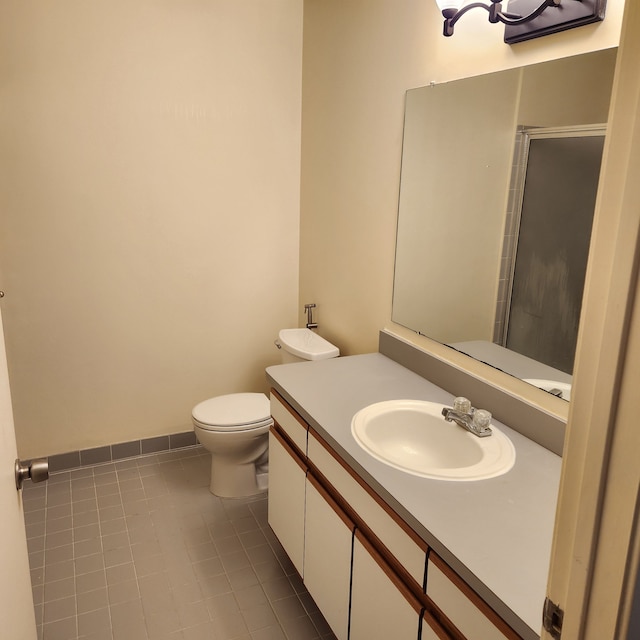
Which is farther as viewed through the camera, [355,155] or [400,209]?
[355,155]

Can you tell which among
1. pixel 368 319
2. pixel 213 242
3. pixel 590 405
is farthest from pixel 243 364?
pixel 590 405

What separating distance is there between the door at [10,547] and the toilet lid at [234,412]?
4.47 feet

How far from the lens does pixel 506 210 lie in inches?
70.6

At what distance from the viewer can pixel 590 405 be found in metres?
0.62

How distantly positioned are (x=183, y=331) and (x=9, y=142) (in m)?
1.23

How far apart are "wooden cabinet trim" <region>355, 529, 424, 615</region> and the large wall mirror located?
697mm

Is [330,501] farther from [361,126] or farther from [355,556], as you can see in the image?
[361,126]

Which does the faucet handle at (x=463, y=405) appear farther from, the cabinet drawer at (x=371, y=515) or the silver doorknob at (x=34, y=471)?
the silver doorknob at (x=34, y=471)

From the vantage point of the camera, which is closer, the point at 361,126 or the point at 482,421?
the point at 482,421

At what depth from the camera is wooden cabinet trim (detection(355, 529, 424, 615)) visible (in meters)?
1.34

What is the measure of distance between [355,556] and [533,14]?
5.14ft

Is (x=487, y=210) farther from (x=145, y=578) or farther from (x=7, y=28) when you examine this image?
(x=7, y=28)

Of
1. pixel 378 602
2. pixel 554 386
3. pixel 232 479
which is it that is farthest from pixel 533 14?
pixel 232 479

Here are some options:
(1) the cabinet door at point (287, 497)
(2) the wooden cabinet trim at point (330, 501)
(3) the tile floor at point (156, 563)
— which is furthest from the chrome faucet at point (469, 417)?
(3) the tile floor at point (156, 563)
